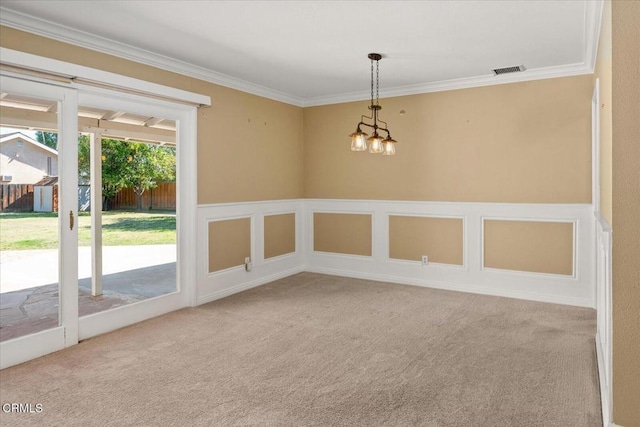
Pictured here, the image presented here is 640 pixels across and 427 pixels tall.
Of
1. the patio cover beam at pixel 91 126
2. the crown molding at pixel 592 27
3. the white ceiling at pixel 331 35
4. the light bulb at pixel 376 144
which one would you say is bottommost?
the light bulb at pixel 376 144

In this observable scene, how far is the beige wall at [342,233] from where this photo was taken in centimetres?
594

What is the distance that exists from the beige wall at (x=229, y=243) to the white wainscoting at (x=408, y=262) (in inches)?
3.0

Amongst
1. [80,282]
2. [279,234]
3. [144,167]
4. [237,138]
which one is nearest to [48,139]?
[144,167]

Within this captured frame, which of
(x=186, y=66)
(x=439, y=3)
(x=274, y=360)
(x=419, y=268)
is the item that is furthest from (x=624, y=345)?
(x=186, y=66)

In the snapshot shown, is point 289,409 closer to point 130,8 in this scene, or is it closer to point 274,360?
point 274,360

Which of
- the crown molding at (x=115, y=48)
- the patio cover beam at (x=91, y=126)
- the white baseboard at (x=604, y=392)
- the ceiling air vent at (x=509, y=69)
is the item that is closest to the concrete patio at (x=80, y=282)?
the patio cover beam at (x=91, y=126)

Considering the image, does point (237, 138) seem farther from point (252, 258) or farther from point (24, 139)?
point (24, 139)

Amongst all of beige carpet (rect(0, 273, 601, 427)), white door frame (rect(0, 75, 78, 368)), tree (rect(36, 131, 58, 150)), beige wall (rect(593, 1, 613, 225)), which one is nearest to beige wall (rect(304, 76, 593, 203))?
beige carpet (rect(0, 273, 601, 427))

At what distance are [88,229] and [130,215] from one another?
43 cm

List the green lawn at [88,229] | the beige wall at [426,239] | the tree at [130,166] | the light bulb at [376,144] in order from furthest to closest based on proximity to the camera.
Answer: the beige wall at [426,239], the light bulb at [376,144], the tree at [130,166], the green lawn at [88,229]

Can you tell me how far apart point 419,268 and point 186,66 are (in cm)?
358

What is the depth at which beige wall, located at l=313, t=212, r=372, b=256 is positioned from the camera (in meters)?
5.94

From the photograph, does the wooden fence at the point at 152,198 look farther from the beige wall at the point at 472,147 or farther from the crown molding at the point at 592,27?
the crown molding at the point at 592,27

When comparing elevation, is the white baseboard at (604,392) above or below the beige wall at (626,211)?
below
